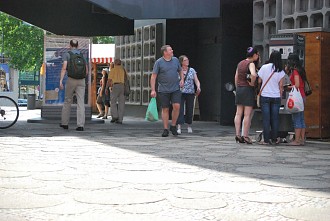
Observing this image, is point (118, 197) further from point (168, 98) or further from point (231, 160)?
point (168, 98)

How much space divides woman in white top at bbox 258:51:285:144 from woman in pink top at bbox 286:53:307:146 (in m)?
0.20

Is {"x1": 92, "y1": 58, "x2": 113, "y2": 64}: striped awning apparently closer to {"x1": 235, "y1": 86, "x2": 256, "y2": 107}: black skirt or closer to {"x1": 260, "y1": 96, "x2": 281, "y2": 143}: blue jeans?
{"x1": 235, "y1": 86, "x2": 256, "y2": 107}: black skirt

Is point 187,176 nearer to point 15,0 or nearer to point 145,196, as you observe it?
point 145,196

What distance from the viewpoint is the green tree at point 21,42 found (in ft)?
142

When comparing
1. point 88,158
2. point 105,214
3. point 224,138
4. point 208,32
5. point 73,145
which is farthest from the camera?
point 208,32

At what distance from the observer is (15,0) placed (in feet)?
51.2

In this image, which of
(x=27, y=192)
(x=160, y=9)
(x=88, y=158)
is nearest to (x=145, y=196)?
(x=27, y=192)

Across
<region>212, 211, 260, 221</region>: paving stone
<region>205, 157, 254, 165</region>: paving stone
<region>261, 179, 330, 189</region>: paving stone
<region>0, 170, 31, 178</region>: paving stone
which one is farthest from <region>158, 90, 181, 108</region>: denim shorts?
<region>212, 211, 260, 221</region>: paving stone

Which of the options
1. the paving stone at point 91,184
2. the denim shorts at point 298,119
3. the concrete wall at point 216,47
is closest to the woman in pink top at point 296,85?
the denim shorts at point 298,119

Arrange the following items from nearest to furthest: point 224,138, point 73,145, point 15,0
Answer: point 73,145 < point 224,138 < point 15,0

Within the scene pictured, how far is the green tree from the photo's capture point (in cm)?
4319

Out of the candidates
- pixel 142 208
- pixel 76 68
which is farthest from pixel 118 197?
pixel 76 68

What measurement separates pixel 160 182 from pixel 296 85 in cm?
500

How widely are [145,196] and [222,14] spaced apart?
1185 cm
